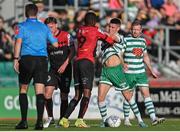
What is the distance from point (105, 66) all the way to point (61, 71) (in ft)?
3.10

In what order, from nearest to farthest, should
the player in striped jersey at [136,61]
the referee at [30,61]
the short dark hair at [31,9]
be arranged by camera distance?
the short dark hair at [31,9], the referee at [30,61], the player in striped jersey at [136,61]

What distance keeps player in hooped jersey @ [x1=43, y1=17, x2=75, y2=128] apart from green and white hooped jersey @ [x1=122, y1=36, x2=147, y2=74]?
3.75 ft

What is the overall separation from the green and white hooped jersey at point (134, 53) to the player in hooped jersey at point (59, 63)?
3.75 feet

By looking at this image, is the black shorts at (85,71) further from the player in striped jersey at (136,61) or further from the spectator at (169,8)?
the spectator at (169,8)

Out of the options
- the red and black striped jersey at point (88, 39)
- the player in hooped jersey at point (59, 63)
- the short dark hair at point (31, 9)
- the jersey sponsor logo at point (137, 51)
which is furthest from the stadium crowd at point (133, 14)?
the short dark hair at point (31, 9)

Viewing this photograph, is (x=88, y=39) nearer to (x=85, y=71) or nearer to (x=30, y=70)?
(x=85, y=71)

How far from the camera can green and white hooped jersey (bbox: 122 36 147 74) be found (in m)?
18.6

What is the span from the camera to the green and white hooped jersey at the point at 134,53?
61.2 ft

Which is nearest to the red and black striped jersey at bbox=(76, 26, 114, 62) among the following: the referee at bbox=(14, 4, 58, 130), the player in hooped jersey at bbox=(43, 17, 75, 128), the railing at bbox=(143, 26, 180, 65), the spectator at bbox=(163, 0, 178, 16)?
the player in hooped jersey at bbox=(43, 17, 75, 128)

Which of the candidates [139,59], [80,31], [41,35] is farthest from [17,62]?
[139,59]

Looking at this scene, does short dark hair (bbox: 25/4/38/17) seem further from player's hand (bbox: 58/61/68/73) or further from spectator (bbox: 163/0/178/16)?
spectator (bbox: 163/0/178/16)

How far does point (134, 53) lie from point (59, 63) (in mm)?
1603

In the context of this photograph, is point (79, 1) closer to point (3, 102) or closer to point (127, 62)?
point (3, 102)

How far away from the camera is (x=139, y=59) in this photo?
738 inches
